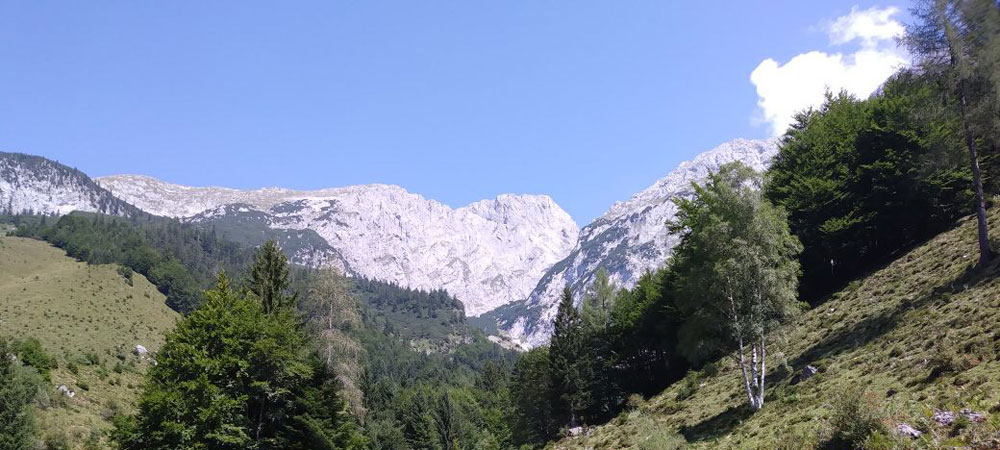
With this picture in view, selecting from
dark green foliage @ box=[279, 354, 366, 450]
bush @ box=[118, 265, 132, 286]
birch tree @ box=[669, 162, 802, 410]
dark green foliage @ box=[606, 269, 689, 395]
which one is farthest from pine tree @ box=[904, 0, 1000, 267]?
bush @ box=[118, 265, 132, 286]

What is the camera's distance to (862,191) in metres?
53.1

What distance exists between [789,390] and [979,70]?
2172cm

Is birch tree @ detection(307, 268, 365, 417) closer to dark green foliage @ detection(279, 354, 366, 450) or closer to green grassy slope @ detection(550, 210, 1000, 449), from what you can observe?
dark green foliage @ detection(279, 354, 366, 450)

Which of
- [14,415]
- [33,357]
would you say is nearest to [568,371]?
[14,415]

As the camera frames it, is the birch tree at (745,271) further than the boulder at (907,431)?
Yes

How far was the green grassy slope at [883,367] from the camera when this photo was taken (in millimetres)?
18797

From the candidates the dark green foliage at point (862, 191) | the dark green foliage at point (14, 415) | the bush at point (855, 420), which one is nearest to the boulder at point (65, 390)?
the dark green foliage at point (14, 415)

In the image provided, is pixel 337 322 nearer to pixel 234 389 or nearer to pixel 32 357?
pixel 234 389

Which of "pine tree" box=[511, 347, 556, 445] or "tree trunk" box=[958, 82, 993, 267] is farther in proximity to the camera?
"pine tree" box=[511, 347, 556, 445]

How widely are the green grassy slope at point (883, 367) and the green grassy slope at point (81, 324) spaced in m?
30.0

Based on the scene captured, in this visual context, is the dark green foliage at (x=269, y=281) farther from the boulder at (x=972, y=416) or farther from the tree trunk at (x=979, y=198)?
the tree trunk at (x=979, y=198)

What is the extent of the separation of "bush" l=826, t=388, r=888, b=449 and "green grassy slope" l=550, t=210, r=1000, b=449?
1.06 feet

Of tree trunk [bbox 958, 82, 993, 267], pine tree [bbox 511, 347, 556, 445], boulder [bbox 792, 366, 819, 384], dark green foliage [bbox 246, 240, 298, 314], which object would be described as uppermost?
tree trunk [bbox 958, 82, 993, 267]

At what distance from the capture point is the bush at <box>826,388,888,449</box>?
1727 centimetres
